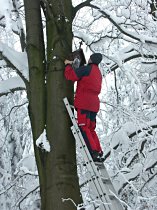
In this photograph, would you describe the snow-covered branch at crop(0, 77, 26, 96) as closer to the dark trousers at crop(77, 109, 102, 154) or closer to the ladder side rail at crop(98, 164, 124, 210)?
the dark trousers at crop(77, 109, 102, 154)

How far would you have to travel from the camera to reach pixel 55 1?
4.39 meters

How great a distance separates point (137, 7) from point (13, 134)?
254 inches

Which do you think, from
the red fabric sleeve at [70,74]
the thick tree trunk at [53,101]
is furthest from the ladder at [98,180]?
the red fabric sleeve at [70,74]

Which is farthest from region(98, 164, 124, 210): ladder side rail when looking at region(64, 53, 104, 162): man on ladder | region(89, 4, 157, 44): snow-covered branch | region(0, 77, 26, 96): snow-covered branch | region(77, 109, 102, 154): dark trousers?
region(89, 4, 157, 44): snow-covered branch

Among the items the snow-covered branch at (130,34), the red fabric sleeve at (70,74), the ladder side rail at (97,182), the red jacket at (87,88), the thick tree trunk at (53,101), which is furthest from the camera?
the snow-covered branch at (130,34)

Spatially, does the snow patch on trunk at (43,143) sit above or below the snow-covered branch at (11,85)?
below

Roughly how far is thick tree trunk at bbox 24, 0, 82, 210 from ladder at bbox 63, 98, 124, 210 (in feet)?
0.34

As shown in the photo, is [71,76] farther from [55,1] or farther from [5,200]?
[5,200]

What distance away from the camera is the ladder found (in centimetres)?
370

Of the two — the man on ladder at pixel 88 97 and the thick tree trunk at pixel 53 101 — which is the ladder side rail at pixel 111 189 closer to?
the man on ladder at pixel 88 97

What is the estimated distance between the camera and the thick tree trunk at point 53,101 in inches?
152

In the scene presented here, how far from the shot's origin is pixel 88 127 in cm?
435

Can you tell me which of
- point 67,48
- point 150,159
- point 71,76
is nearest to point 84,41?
point 67,48

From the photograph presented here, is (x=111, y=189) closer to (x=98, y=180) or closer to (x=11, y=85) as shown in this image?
(x=98, y=180)
